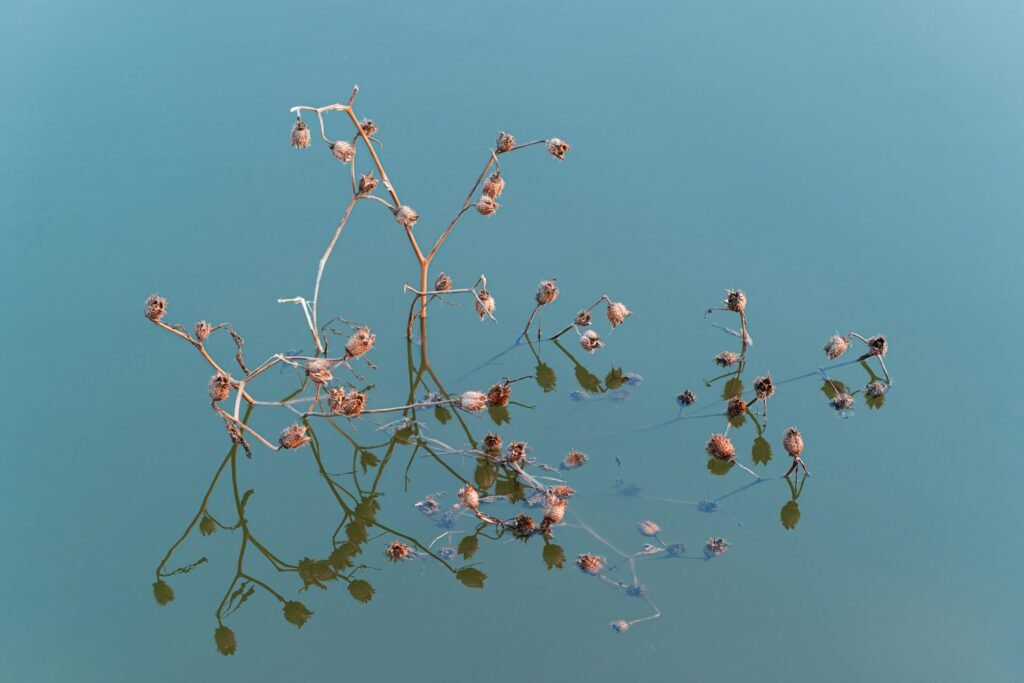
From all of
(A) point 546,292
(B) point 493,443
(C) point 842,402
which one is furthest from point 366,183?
(C) point 842,402

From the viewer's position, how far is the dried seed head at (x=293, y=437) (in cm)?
253

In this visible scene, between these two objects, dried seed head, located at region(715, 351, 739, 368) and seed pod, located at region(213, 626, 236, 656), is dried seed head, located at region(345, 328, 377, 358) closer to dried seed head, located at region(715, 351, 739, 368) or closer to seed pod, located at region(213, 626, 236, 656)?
seed pod, located at region(213, 626, 236, 656)

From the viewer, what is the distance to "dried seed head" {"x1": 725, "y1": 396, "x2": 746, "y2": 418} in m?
2.67

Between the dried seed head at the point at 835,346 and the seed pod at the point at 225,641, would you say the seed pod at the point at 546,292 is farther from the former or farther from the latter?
the seed pod at the point at 225,641

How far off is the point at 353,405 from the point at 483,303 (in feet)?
1.72

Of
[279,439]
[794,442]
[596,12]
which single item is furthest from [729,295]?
[596,12]

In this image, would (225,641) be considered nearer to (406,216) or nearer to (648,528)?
(648,528)

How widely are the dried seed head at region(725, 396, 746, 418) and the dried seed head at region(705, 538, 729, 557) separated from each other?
1.42ft

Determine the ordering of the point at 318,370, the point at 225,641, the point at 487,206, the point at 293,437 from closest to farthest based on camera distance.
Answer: the point at 225,641 → the point at 318,370 → the point at 293,437 → the point at 487,206

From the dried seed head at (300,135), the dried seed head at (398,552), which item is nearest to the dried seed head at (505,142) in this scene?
the dried seed head at (300,135)

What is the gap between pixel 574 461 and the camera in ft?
8.34

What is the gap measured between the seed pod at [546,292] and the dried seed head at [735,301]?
486 mm

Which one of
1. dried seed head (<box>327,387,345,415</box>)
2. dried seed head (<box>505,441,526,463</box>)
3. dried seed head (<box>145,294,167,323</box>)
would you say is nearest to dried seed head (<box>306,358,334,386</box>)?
dried seed head (<box>327,387,345,415</box>)

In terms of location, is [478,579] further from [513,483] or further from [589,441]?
[589,441]
